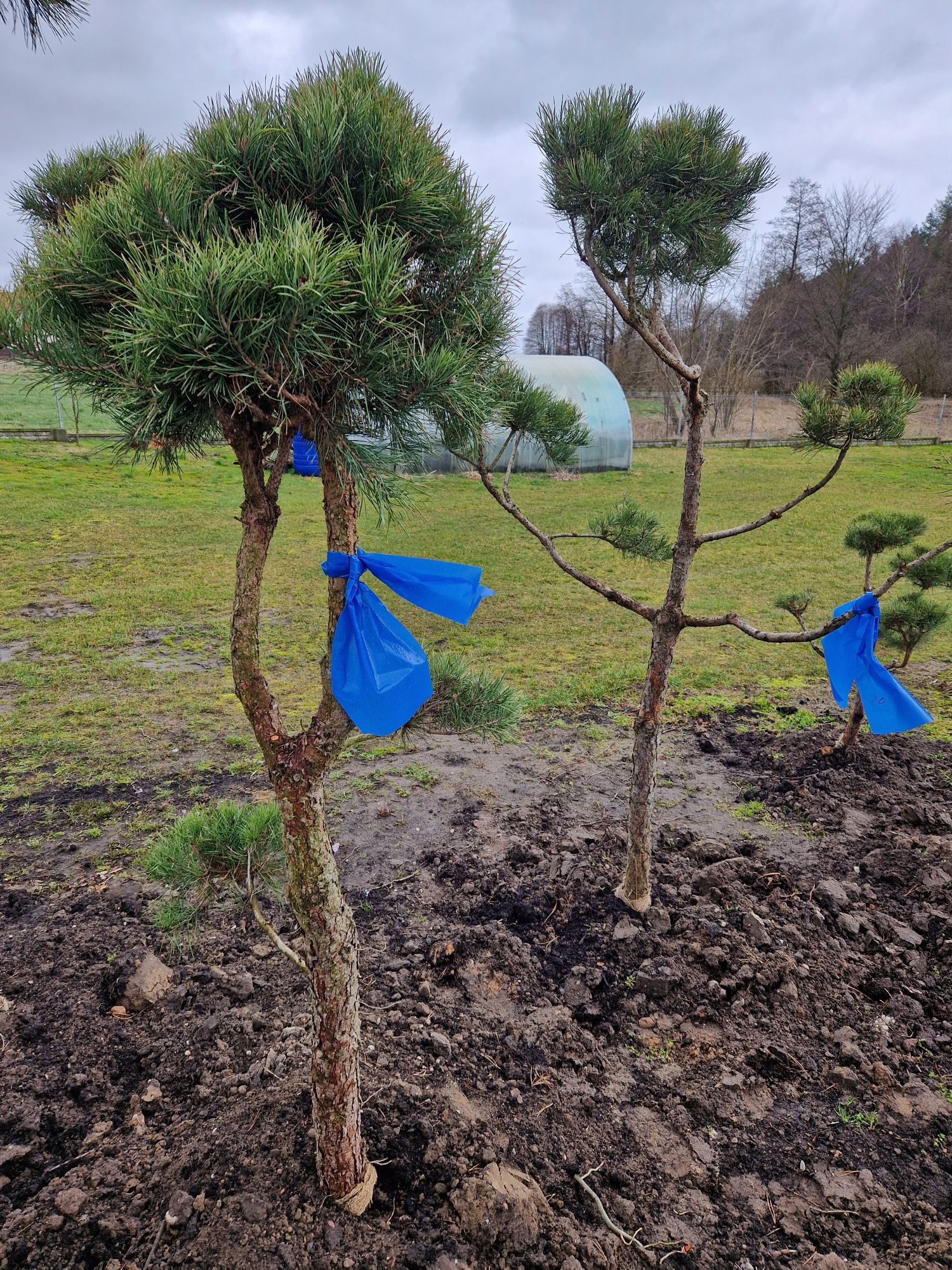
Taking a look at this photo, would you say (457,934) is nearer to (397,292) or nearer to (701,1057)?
(701,1057)

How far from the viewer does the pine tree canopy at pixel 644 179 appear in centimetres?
266

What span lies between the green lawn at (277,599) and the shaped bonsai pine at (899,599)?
33.2 inches

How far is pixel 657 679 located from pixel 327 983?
1.74m

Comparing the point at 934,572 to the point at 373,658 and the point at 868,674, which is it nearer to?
the point at 868,674

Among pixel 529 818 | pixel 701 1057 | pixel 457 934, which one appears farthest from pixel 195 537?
pixel 701 1057

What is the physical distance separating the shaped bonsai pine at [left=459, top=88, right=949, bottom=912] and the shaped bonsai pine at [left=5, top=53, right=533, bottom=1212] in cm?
101

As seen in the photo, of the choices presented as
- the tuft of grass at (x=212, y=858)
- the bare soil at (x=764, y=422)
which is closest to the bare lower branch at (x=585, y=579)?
the tuft of grass at (x=212, y=858)

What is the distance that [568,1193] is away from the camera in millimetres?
2084

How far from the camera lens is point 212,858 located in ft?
6.64

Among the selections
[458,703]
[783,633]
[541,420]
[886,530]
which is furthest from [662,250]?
[886,530]

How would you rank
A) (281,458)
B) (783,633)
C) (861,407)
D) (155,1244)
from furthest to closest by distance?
(783,633), (861,407), (155,1244), (281,458)

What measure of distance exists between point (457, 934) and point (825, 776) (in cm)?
246

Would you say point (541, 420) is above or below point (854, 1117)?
above

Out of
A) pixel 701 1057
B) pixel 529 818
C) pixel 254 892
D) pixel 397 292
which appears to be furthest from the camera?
pixel 529 818
